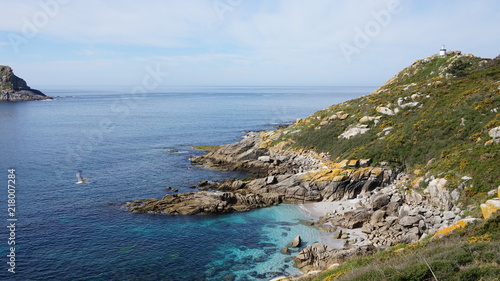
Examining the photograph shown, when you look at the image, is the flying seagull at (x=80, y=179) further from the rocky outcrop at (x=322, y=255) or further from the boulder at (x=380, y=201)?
the boulder at (x=380, y=201)

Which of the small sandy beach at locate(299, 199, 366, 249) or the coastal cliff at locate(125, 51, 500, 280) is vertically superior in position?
the coastal cliff at locate(125, 51, 500, 280)

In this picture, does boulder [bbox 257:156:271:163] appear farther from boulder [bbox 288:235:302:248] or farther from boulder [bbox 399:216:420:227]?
boulder [bbox 399:216:420:227]

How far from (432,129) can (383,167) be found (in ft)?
30.2

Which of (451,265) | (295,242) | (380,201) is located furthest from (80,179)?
(451,265)

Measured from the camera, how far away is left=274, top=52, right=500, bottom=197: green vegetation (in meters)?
35.9

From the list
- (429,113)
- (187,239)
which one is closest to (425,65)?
(429,113)

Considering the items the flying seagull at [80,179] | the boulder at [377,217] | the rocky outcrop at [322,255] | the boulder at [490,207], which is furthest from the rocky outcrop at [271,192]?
the boulder at [490,207]

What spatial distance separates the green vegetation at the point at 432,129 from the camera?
3588 centimetres

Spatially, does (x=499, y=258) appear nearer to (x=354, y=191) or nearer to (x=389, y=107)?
(x=354, y=191)

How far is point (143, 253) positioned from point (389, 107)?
48203 millimetres

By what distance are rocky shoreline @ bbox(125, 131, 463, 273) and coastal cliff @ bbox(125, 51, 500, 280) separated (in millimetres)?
124

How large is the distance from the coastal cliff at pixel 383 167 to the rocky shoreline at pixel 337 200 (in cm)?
12

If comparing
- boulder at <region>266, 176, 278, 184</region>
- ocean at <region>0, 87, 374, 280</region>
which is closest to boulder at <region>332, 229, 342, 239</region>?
ocean at <region>0, 87, 374, 280</region>

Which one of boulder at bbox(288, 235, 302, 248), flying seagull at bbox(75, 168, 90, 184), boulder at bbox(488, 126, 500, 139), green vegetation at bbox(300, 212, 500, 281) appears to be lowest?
boulder at bbox(288, 235, 302, 248)
